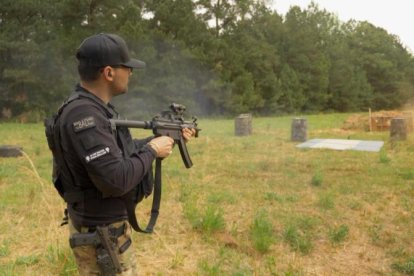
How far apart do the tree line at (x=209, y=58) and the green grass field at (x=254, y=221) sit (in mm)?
14972

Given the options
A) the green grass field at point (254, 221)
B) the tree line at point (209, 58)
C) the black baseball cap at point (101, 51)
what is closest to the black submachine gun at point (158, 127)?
the black baseball cap at point (101, 51)

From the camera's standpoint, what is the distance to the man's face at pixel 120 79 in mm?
2252

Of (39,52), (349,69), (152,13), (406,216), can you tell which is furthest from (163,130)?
(349,69)

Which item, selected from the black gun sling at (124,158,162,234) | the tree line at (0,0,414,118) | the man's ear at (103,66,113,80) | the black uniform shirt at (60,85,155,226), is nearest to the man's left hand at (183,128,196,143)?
the black gun sling at (124,158,162,234)

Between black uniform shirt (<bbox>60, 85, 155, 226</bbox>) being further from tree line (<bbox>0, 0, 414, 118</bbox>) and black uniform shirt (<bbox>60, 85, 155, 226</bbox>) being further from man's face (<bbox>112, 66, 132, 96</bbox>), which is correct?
tree line (<bbox>0, 0, 414, 118</bbox>)

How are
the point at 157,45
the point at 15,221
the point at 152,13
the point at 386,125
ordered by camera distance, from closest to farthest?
the point at 15,221
the point at 386,125
the point at 157,45
the point at 152,13

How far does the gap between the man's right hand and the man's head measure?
36 cm

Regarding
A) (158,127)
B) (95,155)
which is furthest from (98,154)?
(158,127)

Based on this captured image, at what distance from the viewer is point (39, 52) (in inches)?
890

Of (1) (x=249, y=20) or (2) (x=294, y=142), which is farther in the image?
(1) (x=249, y=20)

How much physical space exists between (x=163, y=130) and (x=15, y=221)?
12.9ft

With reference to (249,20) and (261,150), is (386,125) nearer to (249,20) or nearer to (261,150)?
(261,150)

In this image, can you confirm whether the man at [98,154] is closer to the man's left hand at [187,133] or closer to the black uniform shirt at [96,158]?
the black uniform shirt at [96,158]

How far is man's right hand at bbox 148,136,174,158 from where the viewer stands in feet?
7.72
